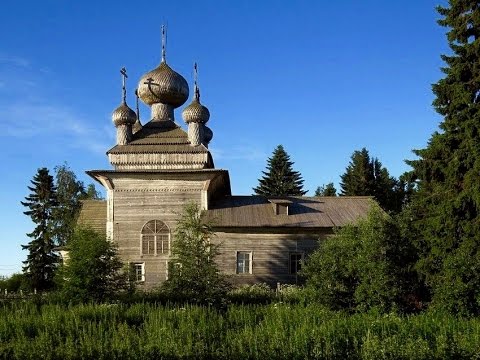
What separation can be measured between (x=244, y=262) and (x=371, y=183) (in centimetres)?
2311

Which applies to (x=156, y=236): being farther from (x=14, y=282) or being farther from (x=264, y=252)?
(x=14, y=282)

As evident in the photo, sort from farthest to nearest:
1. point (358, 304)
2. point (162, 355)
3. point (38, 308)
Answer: point (38, 308)
point (358, 304)
point (162, 355)

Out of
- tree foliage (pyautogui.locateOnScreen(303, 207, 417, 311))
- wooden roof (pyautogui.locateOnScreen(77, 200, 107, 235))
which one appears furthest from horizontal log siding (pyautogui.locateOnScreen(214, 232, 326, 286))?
tree foliage (pyautogui.locateOnScreen(303, 207, 417, 311))

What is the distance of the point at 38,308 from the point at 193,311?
6.79 metres

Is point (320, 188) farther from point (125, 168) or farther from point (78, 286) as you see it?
point (78, 286)

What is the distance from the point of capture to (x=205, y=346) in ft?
42.5

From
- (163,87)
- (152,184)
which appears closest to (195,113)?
(163,87)

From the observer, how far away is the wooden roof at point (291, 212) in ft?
92.0

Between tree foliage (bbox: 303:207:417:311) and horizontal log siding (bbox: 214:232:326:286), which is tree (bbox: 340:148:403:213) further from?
tree foliage (bbox: 303:207:417:311)

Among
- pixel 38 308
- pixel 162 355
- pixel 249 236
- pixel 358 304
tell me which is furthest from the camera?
pixel 249 236

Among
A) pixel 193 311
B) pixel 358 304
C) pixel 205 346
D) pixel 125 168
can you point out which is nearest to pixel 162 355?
pixel 205 346

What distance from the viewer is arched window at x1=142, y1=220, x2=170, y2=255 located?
2867cm

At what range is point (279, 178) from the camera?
56.8 m

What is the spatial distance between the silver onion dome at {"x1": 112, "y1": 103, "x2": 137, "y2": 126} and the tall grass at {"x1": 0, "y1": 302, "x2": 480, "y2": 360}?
16.1 meters
